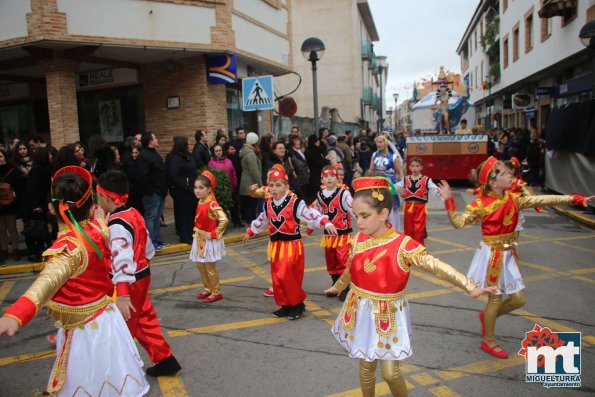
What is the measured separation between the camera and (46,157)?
7766 mm

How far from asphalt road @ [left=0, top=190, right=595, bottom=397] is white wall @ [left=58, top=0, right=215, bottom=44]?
6.06 meters

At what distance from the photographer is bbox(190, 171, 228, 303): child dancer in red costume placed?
19.6ft

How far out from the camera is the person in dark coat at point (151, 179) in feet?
27.3

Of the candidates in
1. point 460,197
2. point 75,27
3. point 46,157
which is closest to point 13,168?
point 46,157

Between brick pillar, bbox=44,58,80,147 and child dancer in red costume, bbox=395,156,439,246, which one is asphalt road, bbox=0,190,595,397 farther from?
brick pillar, bbox=44,58,80,147

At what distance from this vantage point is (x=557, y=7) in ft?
53.3

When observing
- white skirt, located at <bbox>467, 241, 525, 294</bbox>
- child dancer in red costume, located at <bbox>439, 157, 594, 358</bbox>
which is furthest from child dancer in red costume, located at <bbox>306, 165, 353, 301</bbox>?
white skirt, located at <bbox>467, 241, 525, 294</bbox>

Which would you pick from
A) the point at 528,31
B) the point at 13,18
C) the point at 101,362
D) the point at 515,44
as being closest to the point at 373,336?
the point at 101,362

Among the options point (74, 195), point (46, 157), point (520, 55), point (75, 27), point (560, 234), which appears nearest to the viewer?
point (74, 195)

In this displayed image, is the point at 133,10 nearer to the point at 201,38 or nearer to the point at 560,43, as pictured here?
the point at 201,38

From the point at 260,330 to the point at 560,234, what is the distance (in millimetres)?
7169

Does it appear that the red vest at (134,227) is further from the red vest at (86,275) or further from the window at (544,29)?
the window at (544,29)

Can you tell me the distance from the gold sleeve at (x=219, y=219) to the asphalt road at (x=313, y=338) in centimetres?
92

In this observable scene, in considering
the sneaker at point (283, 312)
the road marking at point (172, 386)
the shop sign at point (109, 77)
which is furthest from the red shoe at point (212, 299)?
the shop sign at point (109, 77)
